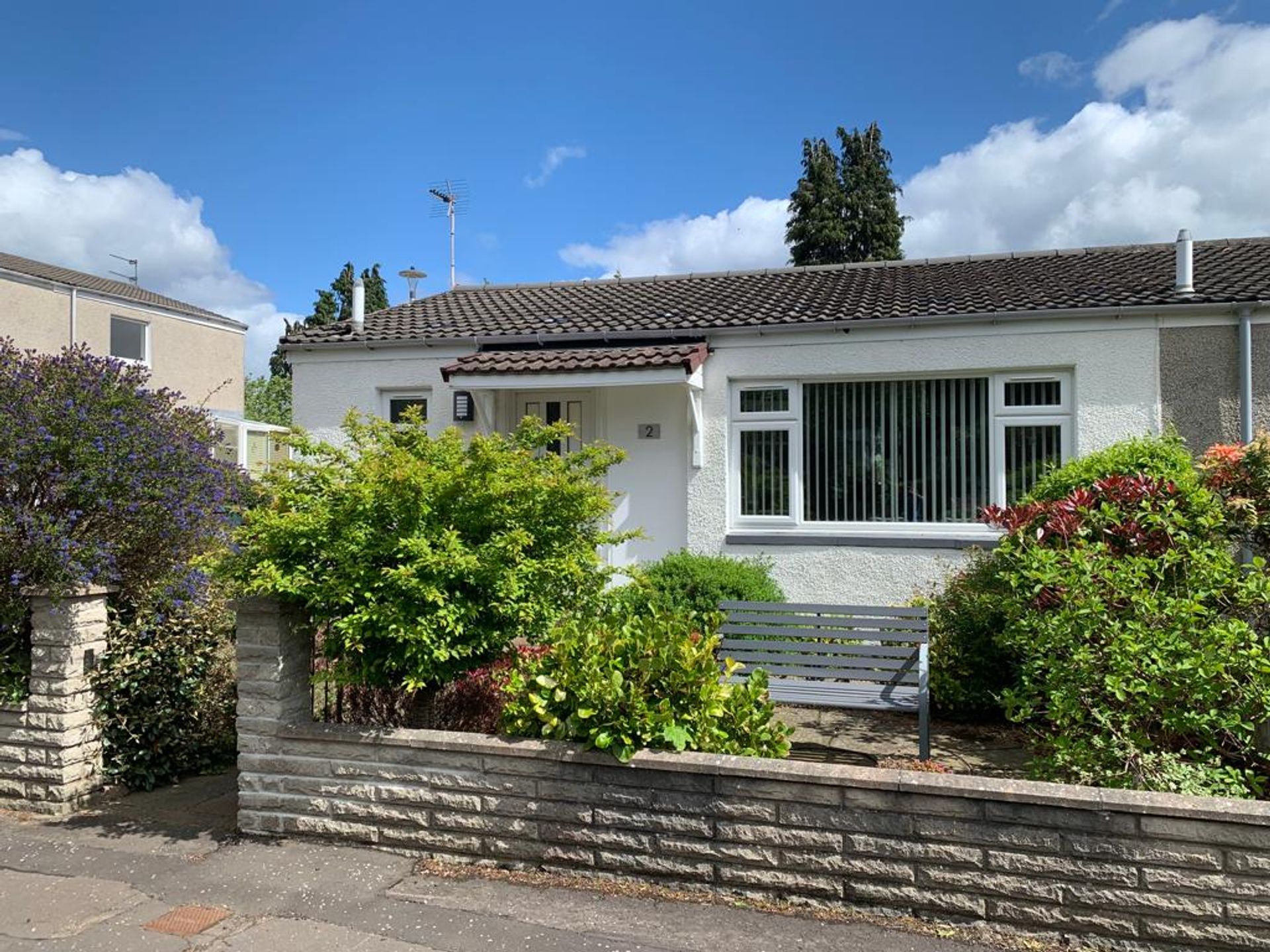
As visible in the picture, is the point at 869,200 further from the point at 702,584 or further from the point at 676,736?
the point at 676,736

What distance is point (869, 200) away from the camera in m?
33.3

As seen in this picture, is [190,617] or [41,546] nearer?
[41,546]

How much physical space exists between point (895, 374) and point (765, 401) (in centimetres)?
139

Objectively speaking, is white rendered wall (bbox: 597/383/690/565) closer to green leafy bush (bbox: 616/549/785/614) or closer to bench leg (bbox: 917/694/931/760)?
green leafy bush (bbox: 616/549/785/614)

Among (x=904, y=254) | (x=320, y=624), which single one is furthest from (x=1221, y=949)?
(x=904, y=254)

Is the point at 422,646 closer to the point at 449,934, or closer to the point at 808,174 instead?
the point at 449,934

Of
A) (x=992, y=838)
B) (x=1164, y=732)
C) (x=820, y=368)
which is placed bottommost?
(x=992, y=838)

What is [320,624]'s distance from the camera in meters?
4.54

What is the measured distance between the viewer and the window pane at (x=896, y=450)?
30.6ft

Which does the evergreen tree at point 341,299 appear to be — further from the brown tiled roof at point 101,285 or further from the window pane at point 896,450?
the window pane at point 896,450

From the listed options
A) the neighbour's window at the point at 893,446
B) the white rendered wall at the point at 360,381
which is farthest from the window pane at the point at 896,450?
the white rendered wall at the point at 360,381

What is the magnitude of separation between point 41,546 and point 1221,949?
5.74 m

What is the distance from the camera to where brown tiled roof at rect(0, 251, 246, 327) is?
2225 cm

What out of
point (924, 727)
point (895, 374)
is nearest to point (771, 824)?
point (924, 727)
